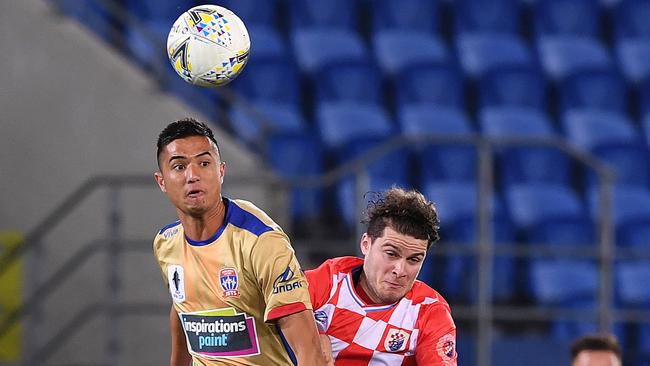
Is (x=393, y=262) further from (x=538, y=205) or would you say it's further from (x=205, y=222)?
(x=538, y=205)

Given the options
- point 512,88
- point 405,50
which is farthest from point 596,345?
point 405,50

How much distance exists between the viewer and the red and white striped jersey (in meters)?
4.88

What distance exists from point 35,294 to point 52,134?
125cm

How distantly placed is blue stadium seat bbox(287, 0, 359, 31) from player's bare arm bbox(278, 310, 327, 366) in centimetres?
702

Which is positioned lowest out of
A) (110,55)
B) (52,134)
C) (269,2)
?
(52,134)

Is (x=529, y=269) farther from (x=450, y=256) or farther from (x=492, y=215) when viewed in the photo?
(x=450, y=256)

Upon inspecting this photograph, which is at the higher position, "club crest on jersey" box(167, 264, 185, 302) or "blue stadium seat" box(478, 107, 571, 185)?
"blue stadium seat" box(478, 107, 571, 185)

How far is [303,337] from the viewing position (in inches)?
177

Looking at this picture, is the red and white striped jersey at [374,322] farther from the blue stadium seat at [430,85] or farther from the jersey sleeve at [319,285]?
the blue stadium seat at [430,85]

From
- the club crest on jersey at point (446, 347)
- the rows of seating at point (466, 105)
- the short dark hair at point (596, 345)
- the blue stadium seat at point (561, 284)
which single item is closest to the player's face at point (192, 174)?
the club crest on jersey at point (446, 347)

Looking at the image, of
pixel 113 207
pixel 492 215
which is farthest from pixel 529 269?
pixel 113 207

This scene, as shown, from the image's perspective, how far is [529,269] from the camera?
9.71 m

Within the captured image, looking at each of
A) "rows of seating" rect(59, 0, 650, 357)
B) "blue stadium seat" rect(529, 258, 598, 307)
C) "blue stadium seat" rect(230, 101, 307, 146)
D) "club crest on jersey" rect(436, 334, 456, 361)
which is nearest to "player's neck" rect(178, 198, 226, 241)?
"club crest on jersey" rect(436, 334, 456, 361)

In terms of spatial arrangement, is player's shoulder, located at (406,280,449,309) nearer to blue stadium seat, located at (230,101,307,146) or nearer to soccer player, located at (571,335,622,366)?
soccer player, located at (571,335,622,366)
